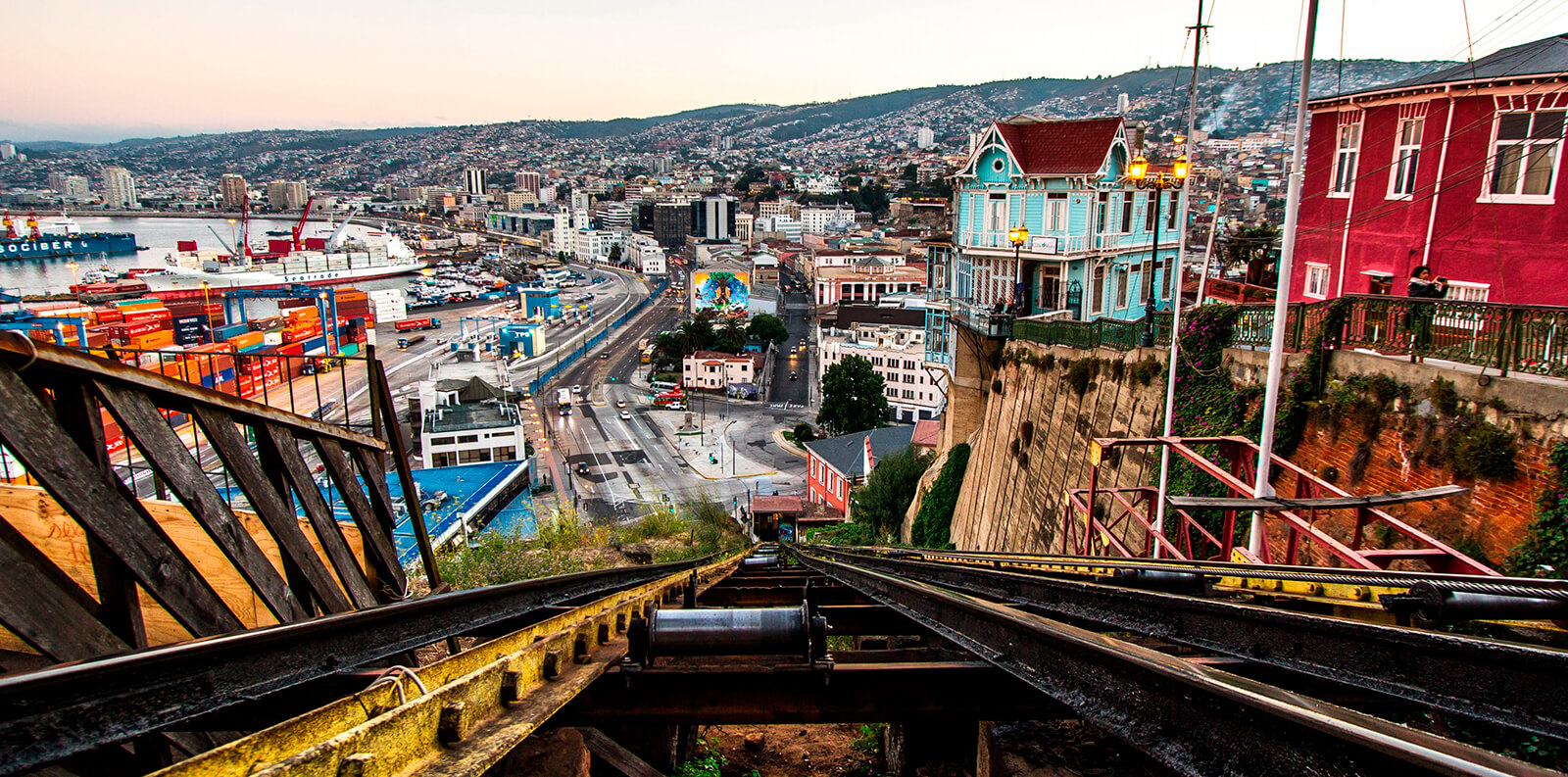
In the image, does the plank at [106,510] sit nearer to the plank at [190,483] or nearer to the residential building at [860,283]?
the plank at [190,483]

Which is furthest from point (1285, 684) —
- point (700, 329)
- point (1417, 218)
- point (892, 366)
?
point (700, 329)

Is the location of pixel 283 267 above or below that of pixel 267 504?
below

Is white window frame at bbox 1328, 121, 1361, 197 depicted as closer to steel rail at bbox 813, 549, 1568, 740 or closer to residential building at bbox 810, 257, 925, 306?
steel rail at bbox 813, 549, 1568, 740

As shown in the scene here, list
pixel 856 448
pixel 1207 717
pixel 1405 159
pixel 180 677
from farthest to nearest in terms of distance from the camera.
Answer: pixel 856 448
pixel 1405 159
pixel 180 677
pixel 1207 717

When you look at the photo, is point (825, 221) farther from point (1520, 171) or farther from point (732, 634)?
point (732, 634)

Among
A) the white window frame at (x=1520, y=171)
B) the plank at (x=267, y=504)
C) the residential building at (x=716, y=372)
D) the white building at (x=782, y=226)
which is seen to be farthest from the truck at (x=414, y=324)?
the plank at (x=267, y=504)

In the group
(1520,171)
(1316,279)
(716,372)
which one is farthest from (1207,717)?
(716,372)

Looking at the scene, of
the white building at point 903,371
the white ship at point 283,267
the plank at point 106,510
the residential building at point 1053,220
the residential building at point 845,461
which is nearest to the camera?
the plank at point 106,510
